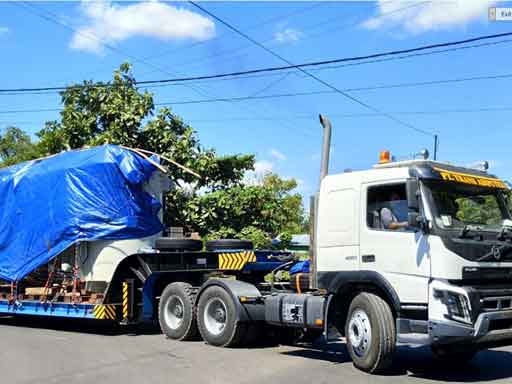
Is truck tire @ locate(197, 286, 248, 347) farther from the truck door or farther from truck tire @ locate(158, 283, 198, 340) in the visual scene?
the truck door

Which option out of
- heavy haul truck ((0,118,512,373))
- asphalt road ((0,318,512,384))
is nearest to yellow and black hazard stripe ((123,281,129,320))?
asphalt road ((0,318,512,384))

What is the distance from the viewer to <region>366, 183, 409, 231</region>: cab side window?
8.58 metres

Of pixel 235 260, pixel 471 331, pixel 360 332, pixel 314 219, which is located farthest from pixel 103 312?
pixel 471 331

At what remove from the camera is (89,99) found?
73.4 feet

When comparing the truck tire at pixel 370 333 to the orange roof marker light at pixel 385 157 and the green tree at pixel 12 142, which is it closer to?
the orange roof marker light at pixel 385 157

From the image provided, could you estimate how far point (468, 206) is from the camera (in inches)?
349

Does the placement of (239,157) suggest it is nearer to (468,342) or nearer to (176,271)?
(176,271)

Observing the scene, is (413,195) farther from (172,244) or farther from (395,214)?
(172,244)

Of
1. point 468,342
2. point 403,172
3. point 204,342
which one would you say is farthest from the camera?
point 204,342

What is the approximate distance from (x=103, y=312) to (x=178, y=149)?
9388 mm

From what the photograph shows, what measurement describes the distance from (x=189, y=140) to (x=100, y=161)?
8170mm

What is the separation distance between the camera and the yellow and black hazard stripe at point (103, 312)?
12.7 m

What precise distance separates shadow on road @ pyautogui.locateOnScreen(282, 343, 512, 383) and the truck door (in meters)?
1.26

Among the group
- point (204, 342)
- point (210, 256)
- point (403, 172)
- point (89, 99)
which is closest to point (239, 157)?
point (89, 99)
